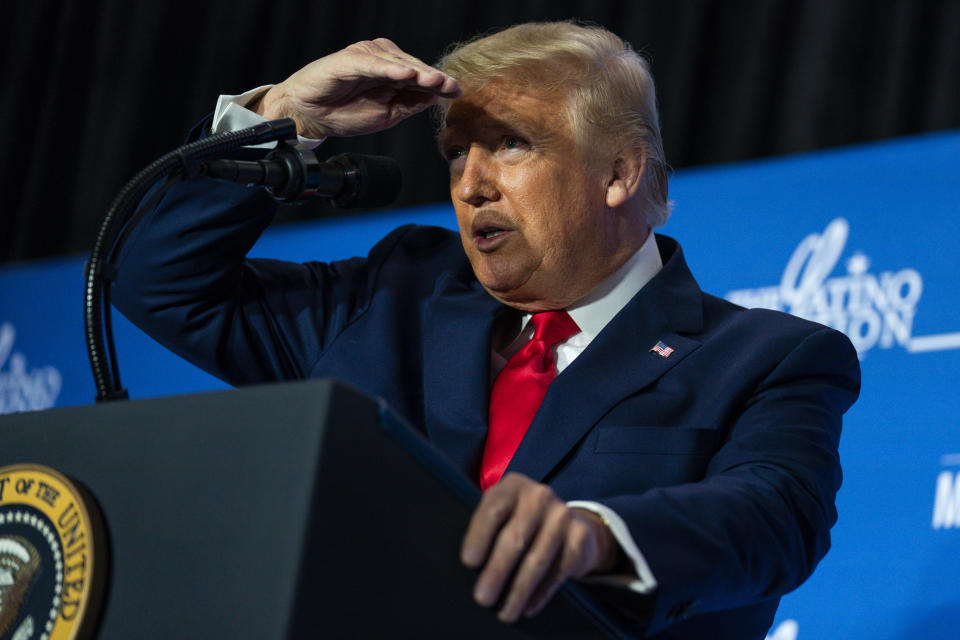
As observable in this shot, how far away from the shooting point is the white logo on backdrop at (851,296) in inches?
81.1

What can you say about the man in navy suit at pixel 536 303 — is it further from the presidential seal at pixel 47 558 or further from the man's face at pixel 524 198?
the presidential seal at pixel 47 558

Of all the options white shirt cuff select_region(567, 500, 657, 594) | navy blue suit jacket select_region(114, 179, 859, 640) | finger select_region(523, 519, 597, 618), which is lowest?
navy blue suit jacket select_region(114, 179, 859, 640)

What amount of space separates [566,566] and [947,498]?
1364mm

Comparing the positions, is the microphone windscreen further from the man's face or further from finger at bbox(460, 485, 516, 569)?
finger at bbox(460, 485, 516, 569)

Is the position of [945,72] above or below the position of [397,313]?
above

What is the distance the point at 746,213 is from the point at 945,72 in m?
0.66

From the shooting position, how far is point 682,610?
0.95m

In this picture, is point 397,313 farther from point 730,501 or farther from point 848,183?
point 848,183

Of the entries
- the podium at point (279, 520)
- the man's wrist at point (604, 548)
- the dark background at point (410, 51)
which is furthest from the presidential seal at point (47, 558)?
the dark background at point (410, 51)

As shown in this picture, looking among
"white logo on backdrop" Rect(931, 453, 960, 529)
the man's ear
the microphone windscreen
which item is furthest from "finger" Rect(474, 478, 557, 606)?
"white logo on backdrop" Rect(931, 453, 960, 529)

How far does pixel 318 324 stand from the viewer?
1.71 metres

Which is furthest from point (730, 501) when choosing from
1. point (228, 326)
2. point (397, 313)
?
point (228, 326)

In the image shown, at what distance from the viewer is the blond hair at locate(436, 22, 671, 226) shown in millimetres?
1655

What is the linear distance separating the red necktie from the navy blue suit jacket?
0.08ft
